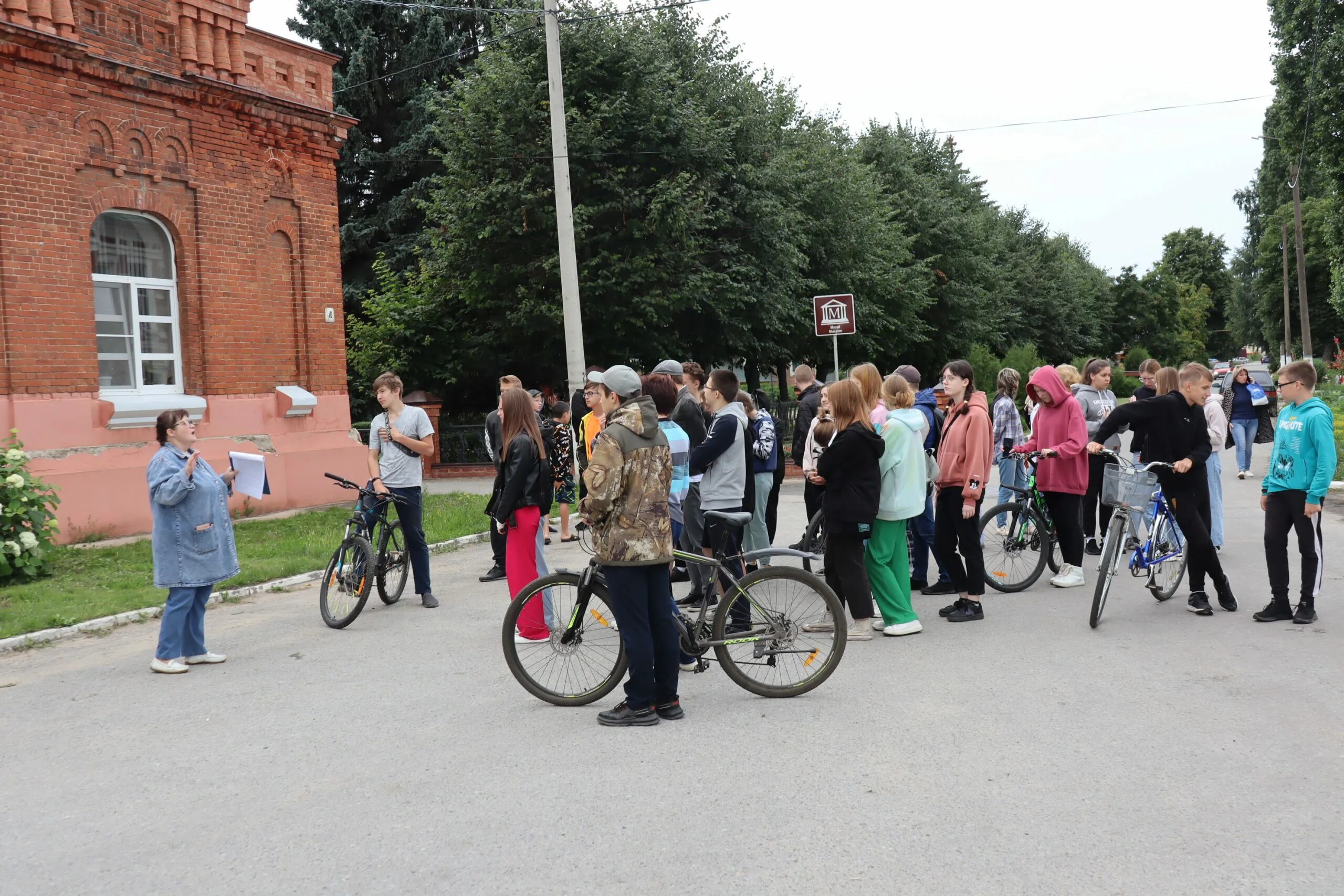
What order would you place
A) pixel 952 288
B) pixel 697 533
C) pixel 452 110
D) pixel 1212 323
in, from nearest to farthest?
1. pixel 697 533
2. pixel 452 110
3. pixel 952 288
4. pixel 1212 323

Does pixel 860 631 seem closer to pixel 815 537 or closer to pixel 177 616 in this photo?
pixel 815 537

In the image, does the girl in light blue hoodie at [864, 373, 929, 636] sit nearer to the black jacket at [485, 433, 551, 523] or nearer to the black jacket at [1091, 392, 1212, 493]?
the black jacket at [1091, 392, 1212, 493]

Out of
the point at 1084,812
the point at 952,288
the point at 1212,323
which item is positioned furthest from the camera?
the point at 1212,323

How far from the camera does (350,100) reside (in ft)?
108

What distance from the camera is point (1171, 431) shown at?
7914mm

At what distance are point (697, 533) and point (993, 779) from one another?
3.63 m

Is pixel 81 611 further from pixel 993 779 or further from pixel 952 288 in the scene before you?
pixel 952 288

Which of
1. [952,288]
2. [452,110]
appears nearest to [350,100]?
[452,110]

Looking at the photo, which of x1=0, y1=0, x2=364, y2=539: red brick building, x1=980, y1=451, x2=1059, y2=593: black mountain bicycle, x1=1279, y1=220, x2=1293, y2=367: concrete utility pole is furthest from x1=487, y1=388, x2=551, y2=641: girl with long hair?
x1=1279, y1=220, x2=1293, y2=367: concrete utility pole

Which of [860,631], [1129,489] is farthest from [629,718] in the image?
[1129,489]

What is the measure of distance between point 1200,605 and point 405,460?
6.16 m

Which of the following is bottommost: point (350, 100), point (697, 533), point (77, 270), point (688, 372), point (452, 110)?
point (697, 533)

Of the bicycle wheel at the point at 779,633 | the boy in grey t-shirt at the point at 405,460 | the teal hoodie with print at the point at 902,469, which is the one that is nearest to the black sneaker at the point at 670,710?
the bicycle wheel at the point at 779,633

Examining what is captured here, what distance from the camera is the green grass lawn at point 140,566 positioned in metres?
8.77
